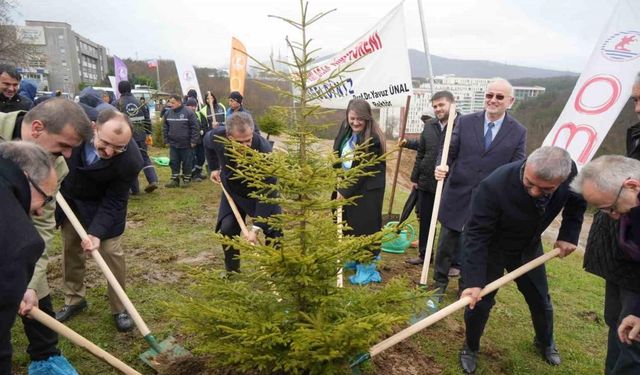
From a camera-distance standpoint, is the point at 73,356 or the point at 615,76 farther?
the point at 615,76

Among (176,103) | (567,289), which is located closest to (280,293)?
(567,289)

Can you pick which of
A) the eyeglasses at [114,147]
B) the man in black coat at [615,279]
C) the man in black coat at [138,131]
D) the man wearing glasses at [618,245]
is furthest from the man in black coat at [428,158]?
the man in black coat at [138,131]

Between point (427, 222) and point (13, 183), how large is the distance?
4.60 m

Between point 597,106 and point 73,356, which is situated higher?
point 597,106

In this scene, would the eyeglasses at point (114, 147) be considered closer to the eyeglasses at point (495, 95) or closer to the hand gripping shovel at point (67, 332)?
the hand gripping shovel at point (67, 332)

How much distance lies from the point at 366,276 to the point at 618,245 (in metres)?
2.74

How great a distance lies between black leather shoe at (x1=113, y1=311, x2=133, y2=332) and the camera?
3.58 m

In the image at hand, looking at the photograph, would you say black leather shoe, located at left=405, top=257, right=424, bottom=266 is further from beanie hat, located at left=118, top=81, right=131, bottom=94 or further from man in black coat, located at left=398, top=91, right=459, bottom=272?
beanie hat, located at left=118, top=81, right=131, bottom=94

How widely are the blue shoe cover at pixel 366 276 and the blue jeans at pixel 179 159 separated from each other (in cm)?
636

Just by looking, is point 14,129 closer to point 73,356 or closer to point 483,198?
point 73,356

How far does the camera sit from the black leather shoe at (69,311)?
3.68m

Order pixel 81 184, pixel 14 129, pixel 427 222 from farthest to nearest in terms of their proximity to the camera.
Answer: pixel 427 222 < pixel 81 184 < pixel 14 129

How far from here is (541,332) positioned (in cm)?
353

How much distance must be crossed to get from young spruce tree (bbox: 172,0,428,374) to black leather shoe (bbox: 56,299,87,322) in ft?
6.68
